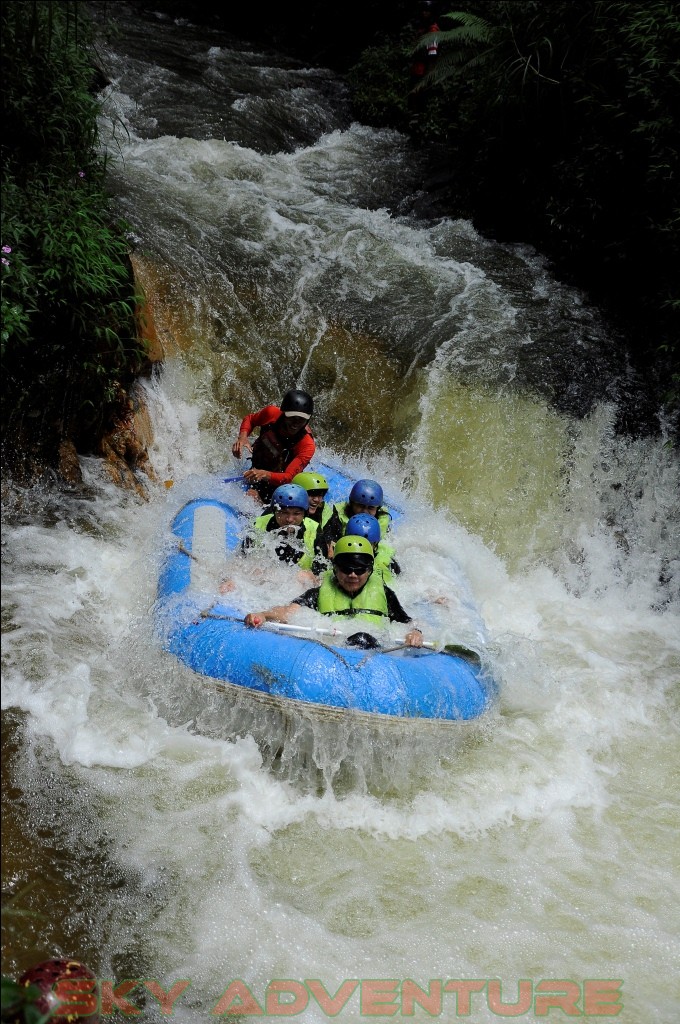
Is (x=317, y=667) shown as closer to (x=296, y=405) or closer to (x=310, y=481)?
(x=310, y=481)

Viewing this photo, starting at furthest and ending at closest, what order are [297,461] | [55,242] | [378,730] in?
[297,461]
[55,242]
[378,730]

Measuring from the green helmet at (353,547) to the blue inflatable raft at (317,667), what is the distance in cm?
45

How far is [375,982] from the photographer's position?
3373 millimetres

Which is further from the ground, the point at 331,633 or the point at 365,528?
the point at 365,528

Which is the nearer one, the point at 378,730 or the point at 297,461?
the point at 378,730

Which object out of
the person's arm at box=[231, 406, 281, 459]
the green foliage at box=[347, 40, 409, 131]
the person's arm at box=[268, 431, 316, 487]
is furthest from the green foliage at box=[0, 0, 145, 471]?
the green foliage at box=[347, 40, 409, 131]

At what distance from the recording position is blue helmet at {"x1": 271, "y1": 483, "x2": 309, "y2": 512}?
5.33 meters

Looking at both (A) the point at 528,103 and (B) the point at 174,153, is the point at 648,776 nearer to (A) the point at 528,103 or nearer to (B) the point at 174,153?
(A) the point at 528,103

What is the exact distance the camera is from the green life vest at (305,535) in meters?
5.30

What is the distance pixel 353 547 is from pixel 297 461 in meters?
1.67

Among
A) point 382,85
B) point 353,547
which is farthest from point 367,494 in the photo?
point 382,85

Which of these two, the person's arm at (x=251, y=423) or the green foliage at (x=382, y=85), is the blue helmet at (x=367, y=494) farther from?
the green foliage at (x=382, y=85)

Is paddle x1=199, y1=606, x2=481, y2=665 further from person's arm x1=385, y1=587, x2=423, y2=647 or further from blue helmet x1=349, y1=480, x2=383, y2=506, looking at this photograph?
blue helmet x1=349, y1=480, x2=383, y2=506

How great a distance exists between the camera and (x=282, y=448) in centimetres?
633
